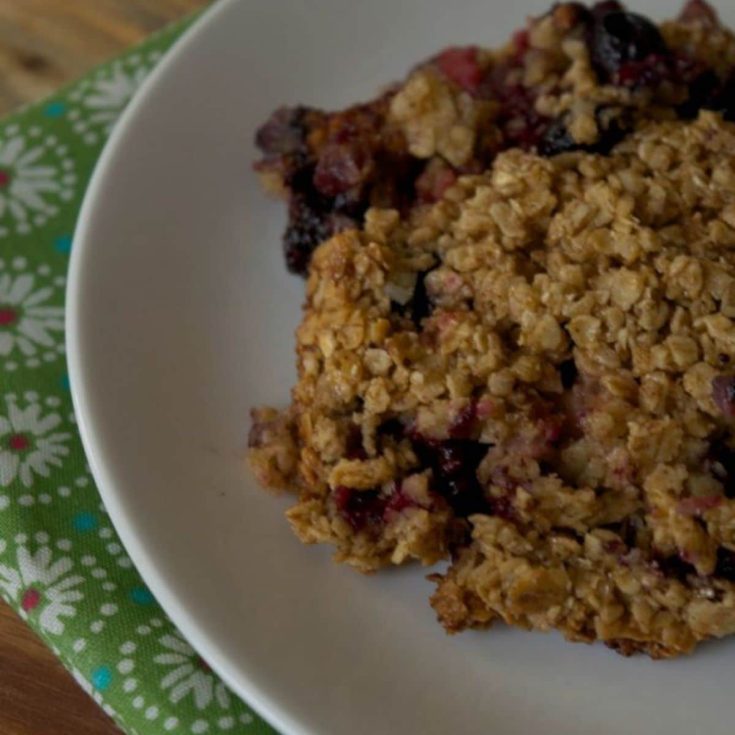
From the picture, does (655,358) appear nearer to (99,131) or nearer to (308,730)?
(308,730)

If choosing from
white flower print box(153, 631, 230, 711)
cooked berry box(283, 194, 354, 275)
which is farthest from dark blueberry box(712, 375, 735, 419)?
white flower print box(153, 631, 230, 711)

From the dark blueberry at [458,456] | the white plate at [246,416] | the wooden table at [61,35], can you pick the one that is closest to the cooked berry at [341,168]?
the white plate at [246,416]

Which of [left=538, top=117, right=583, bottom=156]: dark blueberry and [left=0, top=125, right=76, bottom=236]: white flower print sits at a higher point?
[left=0, top=125, right=76, bottom=236]: white flower print

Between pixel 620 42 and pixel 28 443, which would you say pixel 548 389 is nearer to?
pixel 620 42

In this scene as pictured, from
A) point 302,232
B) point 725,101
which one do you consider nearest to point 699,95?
point 725,101

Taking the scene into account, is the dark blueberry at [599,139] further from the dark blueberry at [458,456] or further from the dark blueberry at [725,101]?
the dark blueberry at [458,456]

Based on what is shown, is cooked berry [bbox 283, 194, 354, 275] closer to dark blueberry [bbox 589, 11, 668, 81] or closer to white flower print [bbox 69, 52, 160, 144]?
dark blueberry [bbox 589, 11, 668, 81]
